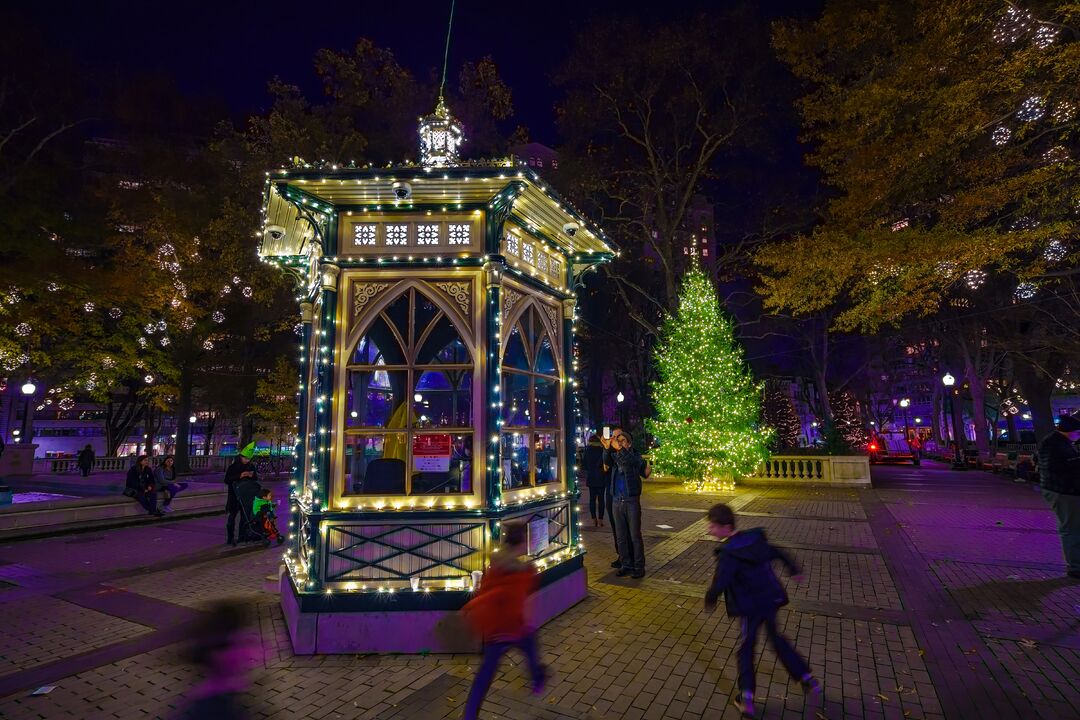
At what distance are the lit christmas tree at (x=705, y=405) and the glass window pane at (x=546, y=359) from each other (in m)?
12.2

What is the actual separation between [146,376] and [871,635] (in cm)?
2917

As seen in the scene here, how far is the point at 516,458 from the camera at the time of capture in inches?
269

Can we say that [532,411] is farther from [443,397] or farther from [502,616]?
[443,397]

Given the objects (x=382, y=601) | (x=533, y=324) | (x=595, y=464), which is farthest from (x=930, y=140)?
(x=382, y=601)

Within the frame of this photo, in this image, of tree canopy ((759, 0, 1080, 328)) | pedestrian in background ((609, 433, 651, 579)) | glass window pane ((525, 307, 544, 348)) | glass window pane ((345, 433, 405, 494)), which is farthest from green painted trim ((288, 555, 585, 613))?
tree canopy ((759, 0, 1080, 328))

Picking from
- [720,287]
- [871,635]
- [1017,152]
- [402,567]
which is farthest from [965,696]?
[720,287]

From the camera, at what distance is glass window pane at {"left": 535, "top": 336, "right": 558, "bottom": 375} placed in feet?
22.6

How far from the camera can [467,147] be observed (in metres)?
21.3

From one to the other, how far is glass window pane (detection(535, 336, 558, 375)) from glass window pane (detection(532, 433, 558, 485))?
0.88 meters

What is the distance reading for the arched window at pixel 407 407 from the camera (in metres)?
5.50

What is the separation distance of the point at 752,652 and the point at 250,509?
9.86 meters

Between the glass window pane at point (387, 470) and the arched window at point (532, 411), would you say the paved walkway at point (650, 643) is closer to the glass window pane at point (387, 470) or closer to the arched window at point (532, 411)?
the glass window pane at point (387, 470)

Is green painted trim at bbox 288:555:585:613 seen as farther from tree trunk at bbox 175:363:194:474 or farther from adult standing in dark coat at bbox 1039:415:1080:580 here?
tree trunk at bbox 175:363:194:474

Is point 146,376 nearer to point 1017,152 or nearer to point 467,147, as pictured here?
point 467,147
